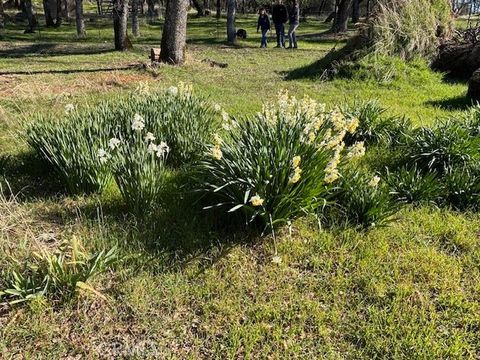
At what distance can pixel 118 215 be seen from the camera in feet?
12.5

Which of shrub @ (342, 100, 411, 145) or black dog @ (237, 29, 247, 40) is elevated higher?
black dog @ (237, 29, 247, 40)

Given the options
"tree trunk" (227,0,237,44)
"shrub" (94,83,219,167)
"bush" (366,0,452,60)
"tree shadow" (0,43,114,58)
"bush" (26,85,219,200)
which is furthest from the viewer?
"tree trunk" (227,0,237,44)

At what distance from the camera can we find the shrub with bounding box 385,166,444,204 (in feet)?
13.4

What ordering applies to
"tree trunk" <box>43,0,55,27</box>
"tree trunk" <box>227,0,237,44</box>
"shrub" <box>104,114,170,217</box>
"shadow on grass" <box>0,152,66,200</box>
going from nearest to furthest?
"shrub" <box>104,114,170,217</box> < "shadow on grass" <box>0,152,66,200</box> < "tree trunk" <box>227,0,237,44</box> < "tree trunk" <box>43,0,55,27</box>

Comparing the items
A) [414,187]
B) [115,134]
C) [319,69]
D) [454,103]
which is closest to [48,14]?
[319,69]

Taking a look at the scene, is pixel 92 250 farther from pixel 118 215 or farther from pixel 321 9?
pixel 321 9

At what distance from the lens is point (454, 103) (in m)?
8.11

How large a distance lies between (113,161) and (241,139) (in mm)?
1138

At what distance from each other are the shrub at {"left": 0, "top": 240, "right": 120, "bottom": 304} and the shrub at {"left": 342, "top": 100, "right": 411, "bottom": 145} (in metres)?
3.75

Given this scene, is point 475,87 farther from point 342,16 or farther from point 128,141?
point 342,16

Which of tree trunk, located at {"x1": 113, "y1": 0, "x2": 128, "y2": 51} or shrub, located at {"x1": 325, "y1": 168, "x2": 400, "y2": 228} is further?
tree trunk, located at {"x1": 113, "y1": 0, "x2": 128, "y2": 51}

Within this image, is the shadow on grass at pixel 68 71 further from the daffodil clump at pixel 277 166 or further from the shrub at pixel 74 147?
the daffodil clump at pixel 277 166

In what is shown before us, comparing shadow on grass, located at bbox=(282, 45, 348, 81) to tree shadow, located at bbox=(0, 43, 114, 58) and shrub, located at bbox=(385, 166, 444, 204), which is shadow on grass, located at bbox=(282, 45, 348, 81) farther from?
tree shadow, located at bbox=(0, 43, 114, 58)

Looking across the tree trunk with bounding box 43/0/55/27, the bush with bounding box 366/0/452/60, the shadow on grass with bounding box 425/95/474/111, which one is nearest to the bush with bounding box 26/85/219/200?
the shadow on grass with bounding box 425/95/474/111
